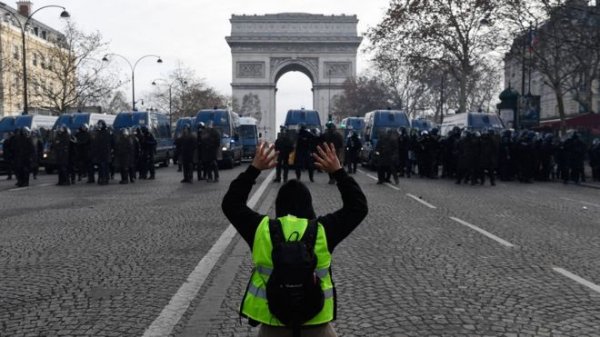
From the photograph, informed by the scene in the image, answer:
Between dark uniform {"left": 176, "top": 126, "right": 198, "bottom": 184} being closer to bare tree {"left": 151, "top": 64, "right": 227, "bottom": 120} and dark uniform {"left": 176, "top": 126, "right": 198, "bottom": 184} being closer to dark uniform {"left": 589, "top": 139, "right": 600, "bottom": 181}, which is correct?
dark uniform {"left": 589, "top": 139, "right": 600, "bottom": 181}

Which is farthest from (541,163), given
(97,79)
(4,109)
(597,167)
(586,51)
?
(4,109)

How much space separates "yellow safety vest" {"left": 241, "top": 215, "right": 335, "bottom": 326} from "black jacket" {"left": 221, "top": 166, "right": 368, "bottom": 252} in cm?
16

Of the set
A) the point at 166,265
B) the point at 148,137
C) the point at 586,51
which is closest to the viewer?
the point at 166,265

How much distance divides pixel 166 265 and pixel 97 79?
4634cm

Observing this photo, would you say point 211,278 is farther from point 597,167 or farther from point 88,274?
point 597,167

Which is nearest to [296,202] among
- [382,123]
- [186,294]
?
[186,294]

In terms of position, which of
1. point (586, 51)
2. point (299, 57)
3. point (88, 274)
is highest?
point (299, 57)

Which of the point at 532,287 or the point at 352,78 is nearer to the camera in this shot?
the point at 532,287

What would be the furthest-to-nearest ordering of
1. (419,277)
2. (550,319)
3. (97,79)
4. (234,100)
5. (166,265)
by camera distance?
1. (234,100)
2. (97,79)
3. (166,265)
4. (419,277)
5. (550,319)

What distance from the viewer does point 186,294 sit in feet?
20.5

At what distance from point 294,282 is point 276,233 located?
25cm

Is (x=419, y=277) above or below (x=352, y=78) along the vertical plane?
below

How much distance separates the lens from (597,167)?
25.2 meters

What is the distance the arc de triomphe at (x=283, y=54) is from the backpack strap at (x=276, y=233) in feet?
276
